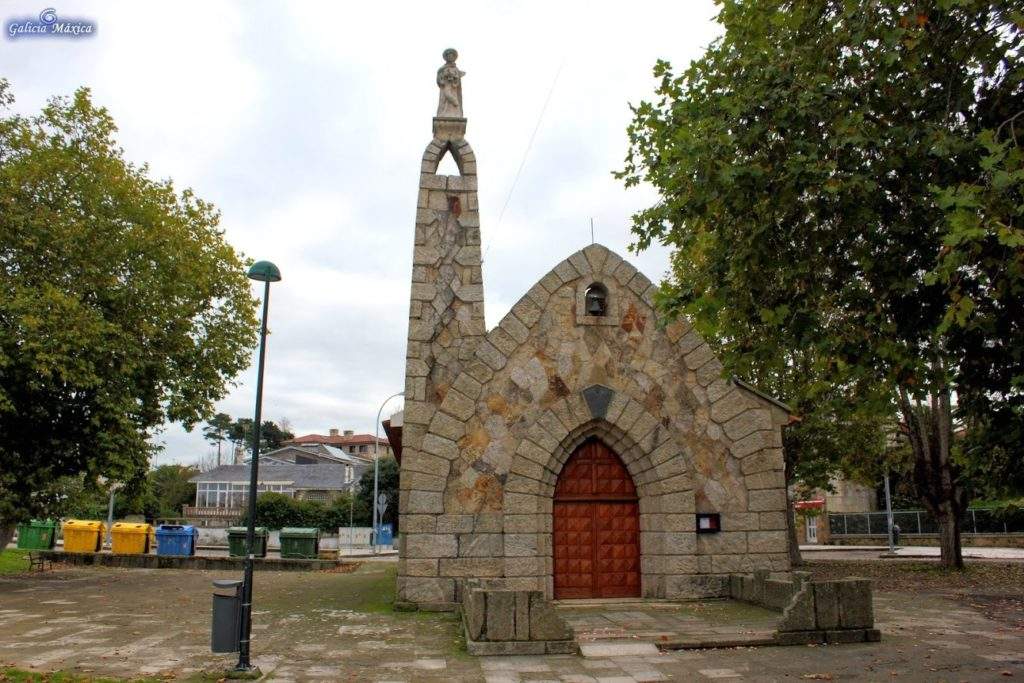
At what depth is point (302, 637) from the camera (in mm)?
10336

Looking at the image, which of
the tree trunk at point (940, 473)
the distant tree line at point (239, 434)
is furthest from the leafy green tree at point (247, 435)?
the tree trunk at point (940, 473)

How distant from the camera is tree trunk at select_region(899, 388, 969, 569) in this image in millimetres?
20328

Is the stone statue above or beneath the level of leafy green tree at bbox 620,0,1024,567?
above

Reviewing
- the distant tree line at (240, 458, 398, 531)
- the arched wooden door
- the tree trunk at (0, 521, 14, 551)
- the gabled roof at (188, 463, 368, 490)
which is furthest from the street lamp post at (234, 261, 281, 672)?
the gabled roof at (188, 463, 368, 490)

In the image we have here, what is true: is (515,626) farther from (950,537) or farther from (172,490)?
(172,490)

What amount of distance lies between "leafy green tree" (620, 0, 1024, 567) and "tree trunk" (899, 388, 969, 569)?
12091mm

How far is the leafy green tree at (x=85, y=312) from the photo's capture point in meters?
16.2

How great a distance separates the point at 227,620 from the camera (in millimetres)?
8484

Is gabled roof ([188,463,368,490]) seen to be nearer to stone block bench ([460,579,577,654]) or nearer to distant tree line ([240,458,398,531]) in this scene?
distant tree line ([240,458,398,531])

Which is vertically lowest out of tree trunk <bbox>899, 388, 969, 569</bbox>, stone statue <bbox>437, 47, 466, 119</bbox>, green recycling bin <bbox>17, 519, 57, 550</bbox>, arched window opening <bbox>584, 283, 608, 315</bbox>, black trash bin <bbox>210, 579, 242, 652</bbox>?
green recycling bin <bbox>17, 519, 57, 550</bbox>

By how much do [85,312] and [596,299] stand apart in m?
10.5

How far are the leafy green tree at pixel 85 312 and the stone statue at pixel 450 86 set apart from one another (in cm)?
837

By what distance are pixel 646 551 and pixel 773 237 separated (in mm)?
5942

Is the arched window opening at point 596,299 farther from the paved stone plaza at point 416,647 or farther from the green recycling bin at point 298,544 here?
the green recycling bin at point 298,544
